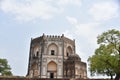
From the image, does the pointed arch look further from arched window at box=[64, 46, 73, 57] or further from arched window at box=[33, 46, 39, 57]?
arched window at box=[64, 46, 73, 57]

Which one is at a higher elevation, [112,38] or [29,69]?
[112,38]

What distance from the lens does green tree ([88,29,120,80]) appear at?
30.4 meters

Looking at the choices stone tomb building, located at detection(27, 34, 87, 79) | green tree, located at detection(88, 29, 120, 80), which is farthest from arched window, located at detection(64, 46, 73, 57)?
green tree, located at detection(88, 29, 120, 80)

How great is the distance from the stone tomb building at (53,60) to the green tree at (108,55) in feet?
62.4

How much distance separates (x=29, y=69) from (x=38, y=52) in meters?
3.78

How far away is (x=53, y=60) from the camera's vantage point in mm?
52625

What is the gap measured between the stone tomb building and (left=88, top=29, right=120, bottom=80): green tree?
19.0 m

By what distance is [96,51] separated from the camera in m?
31.6

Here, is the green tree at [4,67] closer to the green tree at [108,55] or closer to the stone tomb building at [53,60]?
the stone tomb building at [53,60]

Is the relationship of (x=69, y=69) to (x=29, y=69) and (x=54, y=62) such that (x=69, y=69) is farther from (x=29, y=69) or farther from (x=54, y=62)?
(x=29, y=69)

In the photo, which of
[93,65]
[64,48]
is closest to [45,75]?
[64,48]

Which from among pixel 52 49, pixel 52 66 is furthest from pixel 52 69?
pixel 52 49

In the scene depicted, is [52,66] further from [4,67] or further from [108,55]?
[108,55]

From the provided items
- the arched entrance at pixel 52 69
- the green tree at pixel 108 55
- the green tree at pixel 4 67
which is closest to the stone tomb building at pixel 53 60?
the arched entrance at pixel 52 69
